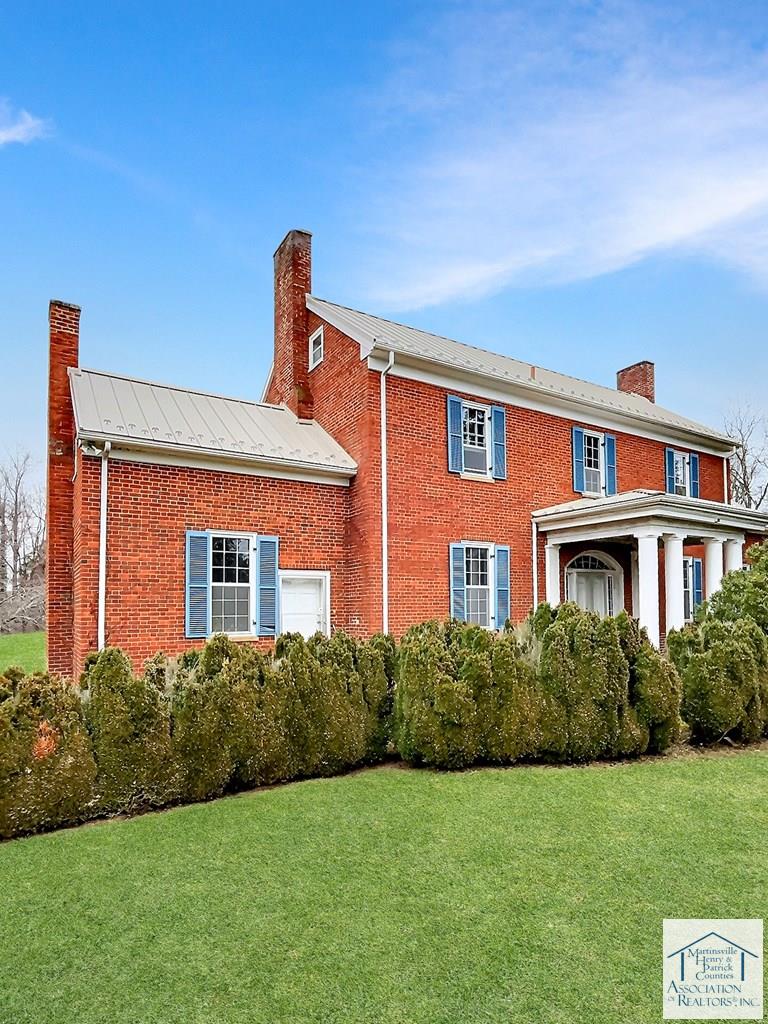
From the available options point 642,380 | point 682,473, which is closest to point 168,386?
point 682,473

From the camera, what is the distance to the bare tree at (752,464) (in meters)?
33.1

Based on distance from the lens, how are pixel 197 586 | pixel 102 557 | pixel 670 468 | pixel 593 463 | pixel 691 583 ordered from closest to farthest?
pixel 102 557, pixel 197 586, pixel 593 463, pixel 691 583, pixel 670 468

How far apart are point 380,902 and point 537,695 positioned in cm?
330

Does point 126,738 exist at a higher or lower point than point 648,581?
lower

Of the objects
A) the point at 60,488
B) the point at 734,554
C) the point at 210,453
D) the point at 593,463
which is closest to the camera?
the point at 210,453

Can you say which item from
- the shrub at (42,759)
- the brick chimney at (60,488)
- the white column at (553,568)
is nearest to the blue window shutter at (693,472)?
the white column at (553,568)

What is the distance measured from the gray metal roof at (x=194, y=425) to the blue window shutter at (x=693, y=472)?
35.0ft

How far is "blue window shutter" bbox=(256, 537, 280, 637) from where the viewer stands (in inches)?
429

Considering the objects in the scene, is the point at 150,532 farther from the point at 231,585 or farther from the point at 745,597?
the point at 745,597

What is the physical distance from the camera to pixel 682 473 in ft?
56.8

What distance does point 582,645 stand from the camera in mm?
6555

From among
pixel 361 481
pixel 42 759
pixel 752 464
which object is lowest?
pixel 42 759

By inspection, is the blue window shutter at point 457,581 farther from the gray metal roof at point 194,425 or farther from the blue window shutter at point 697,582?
the blue window shutter at point 697,582

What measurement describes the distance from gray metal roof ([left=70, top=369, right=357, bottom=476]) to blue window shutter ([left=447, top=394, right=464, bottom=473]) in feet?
6.78
